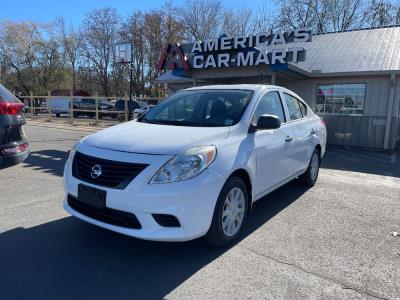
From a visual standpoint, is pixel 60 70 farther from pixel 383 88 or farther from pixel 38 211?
pixel 38 211

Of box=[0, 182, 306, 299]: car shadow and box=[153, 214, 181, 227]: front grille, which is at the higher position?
box=[153, 214, 181, 227]: front grille

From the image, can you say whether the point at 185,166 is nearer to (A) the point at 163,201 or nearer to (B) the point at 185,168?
(B) the point at 185,168

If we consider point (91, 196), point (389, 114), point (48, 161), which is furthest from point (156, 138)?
point (389, 114)

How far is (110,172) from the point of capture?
3443 millimetres

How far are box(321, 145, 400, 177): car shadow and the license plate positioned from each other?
681 cm

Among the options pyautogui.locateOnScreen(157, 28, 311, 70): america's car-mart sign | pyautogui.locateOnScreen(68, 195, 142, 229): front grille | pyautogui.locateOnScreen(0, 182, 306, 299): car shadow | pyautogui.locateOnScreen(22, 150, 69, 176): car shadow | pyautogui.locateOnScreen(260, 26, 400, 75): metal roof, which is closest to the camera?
pyautogui.locateOnScreen(0, 182, 306, 299): car shadow

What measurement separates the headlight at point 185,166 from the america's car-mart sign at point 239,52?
9340 millimetres

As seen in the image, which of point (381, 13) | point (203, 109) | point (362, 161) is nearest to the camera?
point (203, 109)

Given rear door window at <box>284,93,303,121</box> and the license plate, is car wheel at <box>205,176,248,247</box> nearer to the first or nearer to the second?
the license plate

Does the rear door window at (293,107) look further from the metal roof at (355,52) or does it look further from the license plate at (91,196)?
the metal roof at (355,52)

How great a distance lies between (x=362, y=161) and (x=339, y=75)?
4512 millimetres

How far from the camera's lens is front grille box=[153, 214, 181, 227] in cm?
330


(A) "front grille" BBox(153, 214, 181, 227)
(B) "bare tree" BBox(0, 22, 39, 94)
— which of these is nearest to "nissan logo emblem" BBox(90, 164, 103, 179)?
(A) "front grille" BBox(153, 214, 181, 227)

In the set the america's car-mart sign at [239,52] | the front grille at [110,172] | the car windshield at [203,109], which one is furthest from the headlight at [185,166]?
the america's car-mart sign at [239,52]
